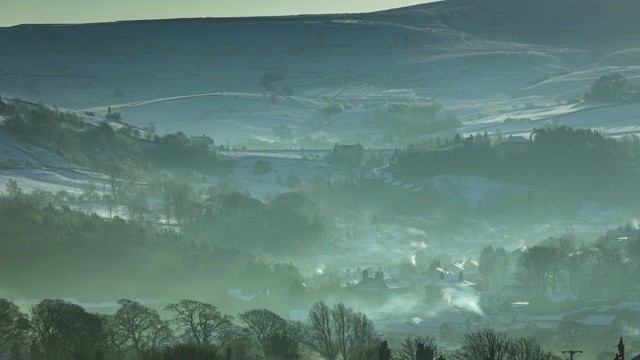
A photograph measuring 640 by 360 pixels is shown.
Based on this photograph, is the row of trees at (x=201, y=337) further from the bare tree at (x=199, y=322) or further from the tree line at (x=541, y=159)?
the tree line at (x=541, y=159)

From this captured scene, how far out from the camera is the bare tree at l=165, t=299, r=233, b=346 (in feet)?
221

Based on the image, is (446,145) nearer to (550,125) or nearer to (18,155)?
(550,125)

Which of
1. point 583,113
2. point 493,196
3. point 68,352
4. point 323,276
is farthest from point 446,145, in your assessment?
point 68,352

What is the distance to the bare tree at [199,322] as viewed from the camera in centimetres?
6744

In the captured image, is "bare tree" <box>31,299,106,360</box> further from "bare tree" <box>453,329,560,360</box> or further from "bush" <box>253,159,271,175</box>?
"bush" <box>253,159,271,175</box>

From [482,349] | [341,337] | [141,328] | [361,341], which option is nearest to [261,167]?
[341,337]

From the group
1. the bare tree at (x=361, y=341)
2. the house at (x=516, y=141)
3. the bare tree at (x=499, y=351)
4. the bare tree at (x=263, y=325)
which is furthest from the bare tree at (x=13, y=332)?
the house at (x=516, y=141)

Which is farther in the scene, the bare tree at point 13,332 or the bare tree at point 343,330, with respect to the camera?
the bare tree at point 343,330

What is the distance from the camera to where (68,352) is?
58188 millimetres

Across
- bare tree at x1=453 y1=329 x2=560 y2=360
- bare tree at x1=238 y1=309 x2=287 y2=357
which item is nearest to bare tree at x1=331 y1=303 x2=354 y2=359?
bare tree at x1=238 y1=309 x2=287 y2=357

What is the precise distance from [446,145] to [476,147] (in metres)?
4.27

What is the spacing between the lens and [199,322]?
70.2 m

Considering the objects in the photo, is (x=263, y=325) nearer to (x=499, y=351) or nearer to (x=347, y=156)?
(x=499, y=351)

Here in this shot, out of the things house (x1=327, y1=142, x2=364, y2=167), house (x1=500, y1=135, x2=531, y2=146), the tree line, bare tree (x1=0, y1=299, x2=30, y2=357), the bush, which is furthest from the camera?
house (x1=327, y1=142, x2=364, y2=167)
